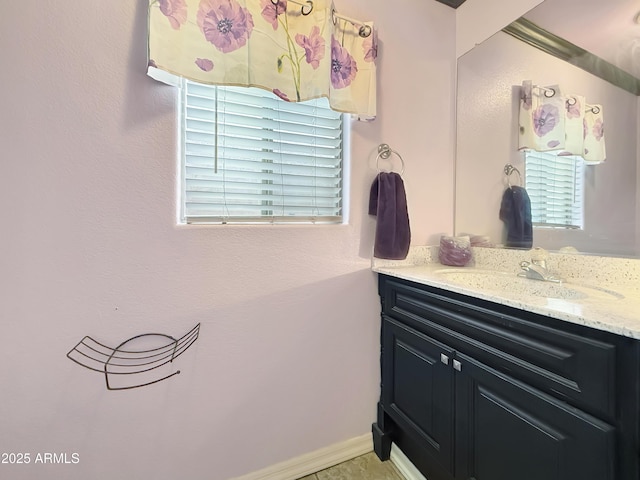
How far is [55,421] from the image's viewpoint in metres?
0.98

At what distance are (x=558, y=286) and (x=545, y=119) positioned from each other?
76 cm

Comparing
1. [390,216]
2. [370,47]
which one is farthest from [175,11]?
[390,216]

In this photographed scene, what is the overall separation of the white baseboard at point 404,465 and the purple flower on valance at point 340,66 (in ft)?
5.66

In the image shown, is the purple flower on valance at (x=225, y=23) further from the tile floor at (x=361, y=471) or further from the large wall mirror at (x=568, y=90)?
the tile floor at (x=361, y=471)

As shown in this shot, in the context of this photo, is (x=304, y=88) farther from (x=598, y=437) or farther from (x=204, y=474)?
(x=204, y=474)

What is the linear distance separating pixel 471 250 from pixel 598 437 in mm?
1012

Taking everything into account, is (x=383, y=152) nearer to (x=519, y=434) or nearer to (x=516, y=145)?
(x=516, y=145)

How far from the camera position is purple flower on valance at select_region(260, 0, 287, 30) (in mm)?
1136

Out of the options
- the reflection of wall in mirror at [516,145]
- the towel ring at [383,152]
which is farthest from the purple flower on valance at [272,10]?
the reflection of wall in mirror at [516,145]

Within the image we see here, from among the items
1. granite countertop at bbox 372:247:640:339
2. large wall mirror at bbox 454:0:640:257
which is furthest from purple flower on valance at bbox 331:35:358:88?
granite countertop at bbox 372:247:640:339

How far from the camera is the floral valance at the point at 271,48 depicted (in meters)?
1.01

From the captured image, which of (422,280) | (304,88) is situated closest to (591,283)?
(422,280)

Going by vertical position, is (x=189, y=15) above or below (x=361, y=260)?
above

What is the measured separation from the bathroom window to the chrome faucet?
847 mm
